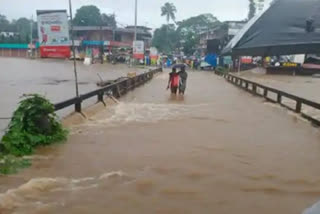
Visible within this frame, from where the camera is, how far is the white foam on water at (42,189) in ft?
14.6

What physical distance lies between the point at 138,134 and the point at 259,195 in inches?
157

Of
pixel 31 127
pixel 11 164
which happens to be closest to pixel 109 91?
pixel 31 127

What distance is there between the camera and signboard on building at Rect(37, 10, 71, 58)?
9.20m

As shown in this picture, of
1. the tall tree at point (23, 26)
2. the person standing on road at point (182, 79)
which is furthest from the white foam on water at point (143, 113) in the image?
the tall tree at point (23, 26)

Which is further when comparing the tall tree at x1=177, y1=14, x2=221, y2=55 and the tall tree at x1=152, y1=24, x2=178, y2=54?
the tall tree at x1=177, y1=14, x2=221, y2=55

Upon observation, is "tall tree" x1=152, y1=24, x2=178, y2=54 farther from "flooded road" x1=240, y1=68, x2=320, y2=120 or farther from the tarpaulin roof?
the tarpaulin roof

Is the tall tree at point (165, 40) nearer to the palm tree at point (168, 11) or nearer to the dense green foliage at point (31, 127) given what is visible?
the palm tree at point (168, 11)

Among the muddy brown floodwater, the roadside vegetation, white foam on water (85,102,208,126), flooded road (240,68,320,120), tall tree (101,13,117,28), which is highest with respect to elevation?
tall tree (101,13,117,28)

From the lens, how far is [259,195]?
16.4 ft

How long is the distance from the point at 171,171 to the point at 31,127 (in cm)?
265

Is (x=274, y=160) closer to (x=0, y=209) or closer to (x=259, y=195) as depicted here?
(x=259, y=195)

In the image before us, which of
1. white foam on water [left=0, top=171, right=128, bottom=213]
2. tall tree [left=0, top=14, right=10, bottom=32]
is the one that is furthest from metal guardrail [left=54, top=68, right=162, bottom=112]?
tall tree [left=0, top=14, right=10, bottom=32]

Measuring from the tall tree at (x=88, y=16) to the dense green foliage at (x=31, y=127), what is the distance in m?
101

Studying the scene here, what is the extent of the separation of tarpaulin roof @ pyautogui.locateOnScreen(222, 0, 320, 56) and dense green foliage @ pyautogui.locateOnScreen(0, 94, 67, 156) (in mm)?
4890
